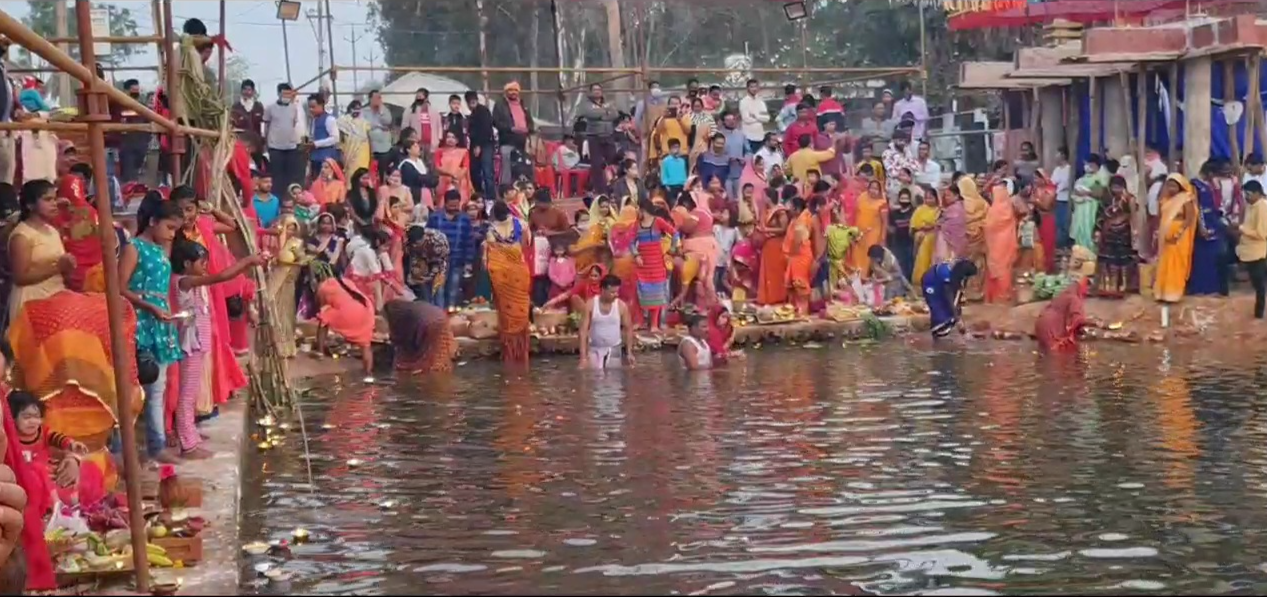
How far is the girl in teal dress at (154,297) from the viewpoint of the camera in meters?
9.58

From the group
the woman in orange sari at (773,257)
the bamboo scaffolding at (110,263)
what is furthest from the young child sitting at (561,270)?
the bamboo scaffolding at (110,263)

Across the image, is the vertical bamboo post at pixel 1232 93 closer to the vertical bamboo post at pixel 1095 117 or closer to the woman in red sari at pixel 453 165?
the vertical bamboo post at pixel 1095 117

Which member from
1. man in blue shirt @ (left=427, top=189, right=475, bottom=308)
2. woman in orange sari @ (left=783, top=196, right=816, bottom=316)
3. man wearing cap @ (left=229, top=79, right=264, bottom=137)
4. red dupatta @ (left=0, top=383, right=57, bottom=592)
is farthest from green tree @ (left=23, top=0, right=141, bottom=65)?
red dupatta @ (left=0, top=383, right=57, bottom=592)

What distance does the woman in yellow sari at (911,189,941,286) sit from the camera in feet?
70.5

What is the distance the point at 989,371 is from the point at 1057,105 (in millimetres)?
10455

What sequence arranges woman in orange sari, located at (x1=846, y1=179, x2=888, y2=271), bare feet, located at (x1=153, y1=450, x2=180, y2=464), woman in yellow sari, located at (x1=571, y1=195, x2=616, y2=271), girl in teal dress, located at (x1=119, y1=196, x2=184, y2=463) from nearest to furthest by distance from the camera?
girl in teal dress, located at (x1=119, y1=196, x2=184, y2=463)
bare feet, located at (x1=153, y1=450, x2=180, y2=464)
woman in yellow sari, located at (x1=571, y1=195, x2=616, y2=271)
woman in orange sari, located at (x1=846, y1=179, x2=888, y2=271)

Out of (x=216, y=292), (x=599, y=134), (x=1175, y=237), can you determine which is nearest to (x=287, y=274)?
(x=216, y=292)

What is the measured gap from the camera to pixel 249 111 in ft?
66.4

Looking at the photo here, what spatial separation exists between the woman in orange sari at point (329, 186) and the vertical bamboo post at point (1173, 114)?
946 centimetres

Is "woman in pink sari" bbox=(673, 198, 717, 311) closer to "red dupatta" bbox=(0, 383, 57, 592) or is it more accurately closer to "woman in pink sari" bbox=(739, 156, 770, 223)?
"woman in pink sari" bbox=(739, 156, 770, 223)

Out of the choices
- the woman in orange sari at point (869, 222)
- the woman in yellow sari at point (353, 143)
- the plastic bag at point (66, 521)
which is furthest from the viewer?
the woman in orange sari at point (869, 222)

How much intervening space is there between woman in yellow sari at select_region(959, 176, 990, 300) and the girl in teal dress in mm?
12676

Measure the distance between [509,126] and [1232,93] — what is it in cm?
824

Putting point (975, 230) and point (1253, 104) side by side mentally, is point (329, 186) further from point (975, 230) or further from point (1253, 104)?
point (1253, 104)
